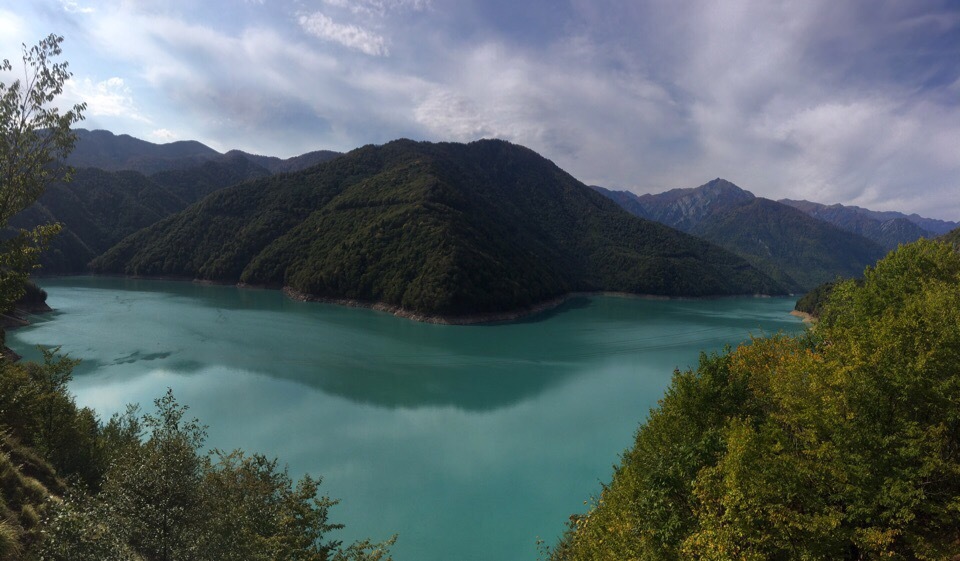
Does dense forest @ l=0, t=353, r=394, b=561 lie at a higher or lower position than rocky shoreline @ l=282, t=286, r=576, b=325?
higher

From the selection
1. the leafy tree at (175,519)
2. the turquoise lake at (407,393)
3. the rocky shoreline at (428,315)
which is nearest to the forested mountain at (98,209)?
the turquoise lake at (407,393)

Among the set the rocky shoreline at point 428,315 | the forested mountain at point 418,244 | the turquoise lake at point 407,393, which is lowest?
the turquoise lake at point 407,393

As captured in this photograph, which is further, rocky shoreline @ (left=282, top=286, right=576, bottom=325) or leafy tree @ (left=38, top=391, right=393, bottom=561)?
rocky shoreline @ (left=282, top=286, right=576, bottom=325)

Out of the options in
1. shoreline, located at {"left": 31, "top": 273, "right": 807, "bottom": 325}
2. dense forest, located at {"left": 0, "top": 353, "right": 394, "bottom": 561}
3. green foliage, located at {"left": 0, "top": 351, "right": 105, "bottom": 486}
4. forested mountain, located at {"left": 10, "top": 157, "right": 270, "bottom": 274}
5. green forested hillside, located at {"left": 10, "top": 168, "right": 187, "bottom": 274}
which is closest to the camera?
dense forest, located at {"left": 0, "top": 353, "right": 394, "bottom": 561}

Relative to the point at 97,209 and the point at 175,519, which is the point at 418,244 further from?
the point at 97,209

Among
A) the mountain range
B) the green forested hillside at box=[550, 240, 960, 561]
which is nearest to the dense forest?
the green forested hillside at box=[550, 240, 960, 561]

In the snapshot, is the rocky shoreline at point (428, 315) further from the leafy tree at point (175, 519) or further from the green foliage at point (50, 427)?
the leafy tree at point (175, 519)

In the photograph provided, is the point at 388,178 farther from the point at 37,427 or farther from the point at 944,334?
the point at 944,334

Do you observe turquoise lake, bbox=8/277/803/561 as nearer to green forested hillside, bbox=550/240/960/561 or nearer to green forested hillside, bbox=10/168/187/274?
green forested hillside, bbox=550/240/960/561
